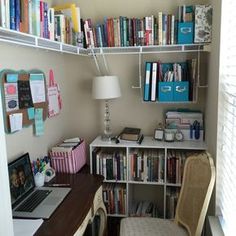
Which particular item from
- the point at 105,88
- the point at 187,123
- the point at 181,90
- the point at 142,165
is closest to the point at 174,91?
the point at 181,90

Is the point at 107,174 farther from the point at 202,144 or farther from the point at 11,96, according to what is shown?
the point at 11,96

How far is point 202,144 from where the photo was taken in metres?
2.35

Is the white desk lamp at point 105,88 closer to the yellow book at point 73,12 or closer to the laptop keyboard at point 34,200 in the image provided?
the yellow book at point 73,12

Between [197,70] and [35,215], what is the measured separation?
175 centimetres

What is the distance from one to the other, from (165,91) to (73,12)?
107 centimetres

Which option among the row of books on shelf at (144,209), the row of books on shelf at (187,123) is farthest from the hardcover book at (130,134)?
the row of books on shelf at (144,209)

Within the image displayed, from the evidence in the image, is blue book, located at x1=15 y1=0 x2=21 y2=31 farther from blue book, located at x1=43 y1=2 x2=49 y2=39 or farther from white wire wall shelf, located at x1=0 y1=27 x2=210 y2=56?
blue book, located at x1=43 y1=2 x2=49 y2=39

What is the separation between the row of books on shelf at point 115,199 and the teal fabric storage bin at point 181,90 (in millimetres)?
985

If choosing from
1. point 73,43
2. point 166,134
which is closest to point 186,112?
point 166,134

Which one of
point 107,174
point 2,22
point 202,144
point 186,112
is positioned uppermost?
point 2,22

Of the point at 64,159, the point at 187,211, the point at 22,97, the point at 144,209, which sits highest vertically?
the point at 22,97

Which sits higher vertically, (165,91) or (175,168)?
(165,91)

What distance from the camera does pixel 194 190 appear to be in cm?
184

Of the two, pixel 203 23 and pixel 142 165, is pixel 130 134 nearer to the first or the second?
pixel 142 165
